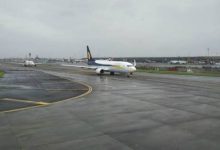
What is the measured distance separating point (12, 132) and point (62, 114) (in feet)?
11.8

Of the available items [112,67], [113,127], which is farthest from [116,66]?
[113,127]

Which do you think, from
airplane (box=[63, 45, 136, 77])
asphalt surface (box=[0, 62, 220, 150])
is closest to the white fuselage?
airplane (box=[63, 45, 136, 77])

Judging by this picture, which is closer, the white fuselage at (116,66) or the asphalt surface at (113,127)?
the asphalt surface at (113,127)

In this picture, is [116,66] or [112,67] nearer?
[116,66]

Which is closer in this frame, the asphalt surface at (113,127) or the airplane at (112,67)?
the asphalt surface at (113,127)

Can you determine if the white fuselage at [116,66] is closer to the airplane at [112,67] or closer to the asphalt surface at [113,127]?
the airplane at [112,67]

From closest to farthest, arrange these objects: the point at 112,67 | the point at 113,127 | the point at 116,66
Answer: the point at 113,127 < the point at 116,66 < the point at 112,67

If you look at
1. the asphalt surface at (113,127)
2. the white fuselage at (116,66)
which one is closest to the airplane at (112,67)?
the white fuselage at (116,66)

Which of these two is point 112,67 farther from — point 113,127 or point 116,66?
point 113,127

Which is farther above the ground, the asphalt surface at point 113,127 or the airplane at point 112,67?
the airplane at point 112,67

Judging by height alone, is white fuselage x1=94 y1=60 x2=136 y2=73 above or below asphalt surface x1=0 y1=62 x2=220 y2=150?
above

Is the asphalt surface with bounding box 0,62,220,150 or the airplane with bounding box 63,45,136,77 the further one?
the airplane with bounding box 63,45,136,77

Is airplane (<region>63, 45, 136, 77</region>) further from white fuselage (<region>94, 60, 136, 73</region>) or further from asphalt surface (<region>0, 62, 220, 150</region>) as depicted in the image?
asphalt surface (<region>0, 62, 220, 150</region>)

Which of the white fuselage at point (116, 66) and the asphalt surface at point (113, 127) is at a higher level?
the white fuselage at point (116, 66)
